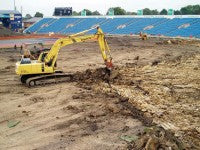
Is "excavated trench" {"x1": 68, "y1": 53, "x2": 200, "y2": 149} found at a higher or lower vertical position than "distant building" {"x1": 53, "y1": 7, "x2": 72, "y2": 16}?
lower

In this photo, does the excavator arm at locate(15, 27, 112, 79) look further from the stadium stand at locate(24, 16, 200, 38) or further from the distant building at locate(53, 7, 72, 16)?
the distant building at locate(53, 7, 72, 16)

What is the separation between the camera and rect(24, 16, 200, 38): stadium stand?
171 ft

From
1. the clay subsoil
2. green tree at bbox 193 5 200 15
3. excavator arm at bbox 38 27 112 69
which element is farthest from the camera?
green tree at bbox 193 5 200 15

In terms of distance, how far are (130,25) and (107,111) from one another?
50784 millimetres

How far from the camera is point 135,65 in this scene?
2295 centimetres

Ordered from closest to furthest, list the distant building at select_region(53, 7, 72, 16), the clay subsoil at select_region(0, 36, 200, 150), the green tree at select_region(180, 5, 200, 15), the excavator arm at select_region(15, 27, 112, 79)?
the clay subsoil at select_region(0, 36, 200, 150) < the excavator arm at select_region(15, 27, 112, 79) < the distant building at select_region(53, 7, 72, 16) < the green tree at select_region(180, 5, 200, 15)

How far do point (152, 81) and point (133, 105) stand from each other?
4.78m

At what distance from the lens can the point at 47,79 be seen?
17.1 m

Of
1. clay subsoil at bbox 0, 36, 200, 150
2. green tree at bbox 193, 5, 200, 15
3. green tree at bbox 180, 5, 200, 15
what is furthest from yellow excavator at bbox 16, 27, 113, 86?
green tree at bbox 180, 5, 200, 15

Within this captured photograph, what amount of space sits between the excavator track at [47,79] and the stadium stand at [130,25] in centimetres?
3399

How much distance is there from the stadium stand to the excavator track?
112 feet

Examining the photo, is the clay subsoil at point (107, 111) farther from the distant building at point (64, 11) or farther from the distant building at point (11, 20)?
the distant building at point (64, 11)

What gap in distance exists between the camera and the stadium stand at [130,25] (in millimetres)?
52031

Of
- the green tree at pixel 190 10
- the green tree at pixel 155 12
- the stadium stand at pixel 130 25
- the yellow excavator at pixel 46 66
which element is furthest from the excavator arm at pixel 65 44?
the green tree at pixel 155 12
